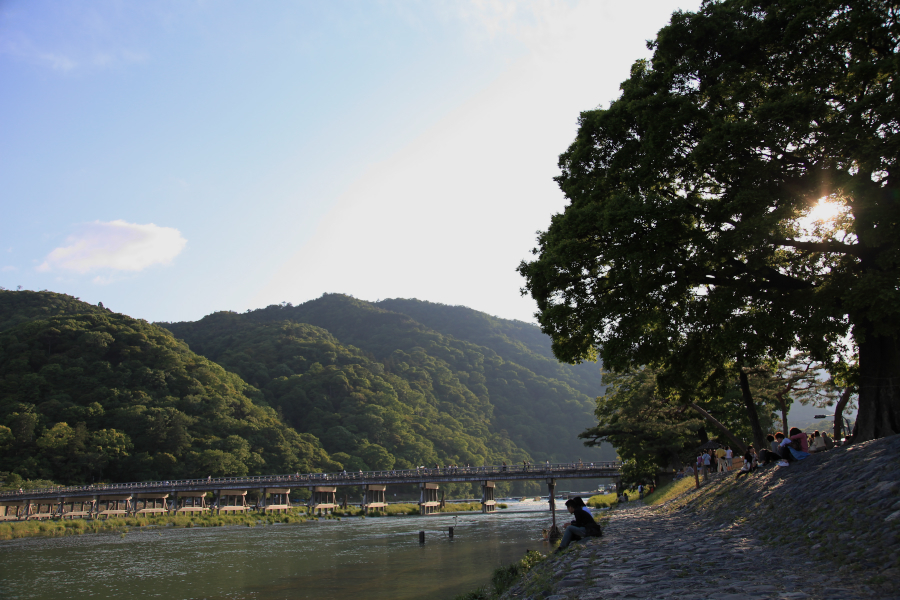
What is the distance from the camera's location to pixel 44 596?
56.0ft

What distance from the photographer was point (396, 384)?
12394 cm

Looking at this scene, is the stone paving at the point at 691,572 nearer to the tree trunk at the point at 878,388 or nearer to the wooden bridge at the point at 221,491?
the tree trunk at the point at 878,388

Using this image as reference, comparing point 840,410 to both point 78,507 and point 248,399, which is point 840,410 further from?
point 248,399

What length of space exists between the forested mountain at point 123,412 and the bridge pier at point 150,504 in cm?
412

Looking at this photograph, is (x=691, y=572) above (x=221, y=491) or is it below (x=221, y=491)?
above

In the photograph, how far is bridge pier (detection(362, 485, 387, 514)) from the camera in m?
66.5

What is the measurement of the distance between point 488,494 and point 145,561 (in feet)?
177

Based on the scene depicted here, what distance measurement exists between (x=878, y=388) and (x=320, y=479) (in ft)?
192

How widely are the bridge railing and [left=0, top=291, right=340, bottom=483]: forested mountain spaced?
6101 millimetres

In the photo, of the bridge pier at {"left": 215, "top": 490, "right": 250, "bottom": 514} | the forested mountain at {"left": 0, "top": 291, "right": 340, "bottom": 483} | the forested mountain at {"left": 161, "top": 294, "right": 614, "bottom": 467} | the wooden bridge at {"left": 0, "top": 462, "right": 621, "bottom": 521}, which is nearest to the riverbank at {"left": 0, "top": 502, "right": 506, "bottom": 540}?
the wooden bridge at {"left": 0, "top": 462, "right": 621, "bottom": 521}

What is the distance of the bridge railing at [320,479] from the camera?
2159 inches

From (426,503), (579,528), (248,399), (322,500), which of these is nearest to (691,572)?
(579,528)

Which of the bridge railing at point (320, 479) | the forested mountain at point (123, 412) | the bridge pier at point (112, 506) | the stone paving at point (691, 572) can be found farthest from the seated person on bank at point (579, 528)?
the forested mountain at point (123, 412)

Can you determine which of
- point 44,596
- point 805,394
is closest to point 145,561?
point 44,596
